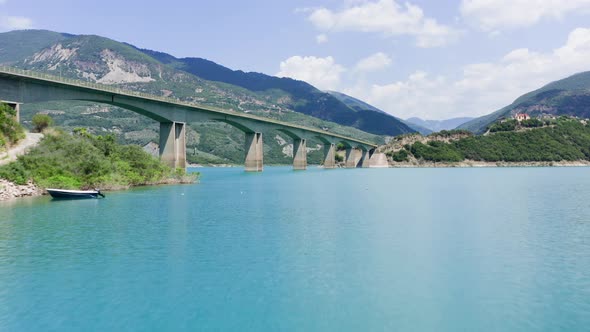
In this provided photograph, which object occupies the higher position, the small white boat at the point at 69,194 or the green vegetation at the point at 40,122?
the green vegetation at the point at 40,122

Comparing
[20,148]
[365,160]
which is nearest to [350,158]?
[365,160]

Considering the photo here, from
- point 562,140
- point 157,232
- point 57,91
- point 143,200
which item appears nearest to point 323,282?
point 157,232

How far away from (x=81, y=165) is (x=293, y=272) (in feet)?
115

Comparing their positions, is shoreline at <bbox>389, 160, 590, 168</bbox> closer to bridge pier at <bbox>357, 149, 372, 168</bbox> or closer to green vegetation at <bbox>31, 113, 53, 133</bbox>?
bridge pier at <bbox>357, 149, 372, 168</bbox>

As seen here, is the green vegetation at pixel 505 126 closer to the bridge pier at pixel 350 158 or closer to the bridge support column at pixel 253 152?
the bridge pier at pixel 350 158

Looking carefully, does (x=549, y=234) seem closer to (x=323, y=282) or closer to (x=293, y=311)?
(x=323, y=282)

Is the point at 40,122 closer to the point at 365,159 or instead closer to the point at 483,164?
the point at 365,159

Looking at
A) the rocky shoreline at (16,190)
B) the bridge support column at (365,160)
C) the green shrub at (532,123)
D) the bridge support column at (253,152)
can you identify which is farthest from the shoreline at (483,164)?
the rocky shoreline at (16,190)

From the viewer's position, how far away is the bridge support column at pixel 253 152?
355ft

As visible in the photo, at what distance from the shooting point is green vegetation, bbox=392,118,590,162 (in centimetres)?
15700

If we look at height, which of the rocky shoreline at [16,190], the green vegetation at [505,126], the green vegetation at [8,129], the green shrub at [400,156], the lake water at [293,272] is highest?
the green vegetation at [505,126]

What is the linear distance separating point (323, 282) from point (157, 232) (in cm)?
1160

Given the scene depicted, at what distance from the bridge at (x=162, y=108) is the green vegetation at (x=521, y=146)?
5215cm

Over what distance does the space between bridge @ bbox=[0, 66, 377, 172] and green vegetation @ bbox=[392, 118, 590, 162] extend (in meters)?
52.2
